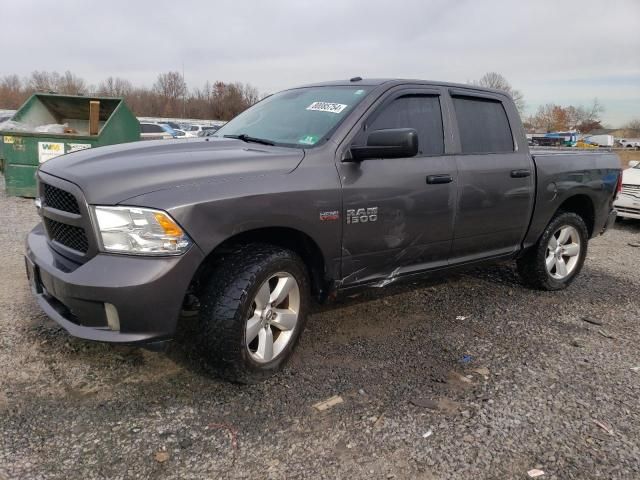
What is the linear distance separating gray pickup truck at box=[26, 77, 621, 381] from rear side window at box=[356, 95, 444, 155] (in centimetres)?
1

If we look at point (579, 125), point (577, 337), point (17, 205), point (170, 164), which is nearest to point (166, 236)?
point (170, 164)

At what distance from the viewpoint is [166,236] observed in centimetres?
250

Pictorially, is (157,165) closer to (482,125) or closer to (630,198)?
(482,125)

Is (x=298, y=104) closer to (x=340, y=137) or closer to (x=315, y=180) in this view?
(x=340, y=137)

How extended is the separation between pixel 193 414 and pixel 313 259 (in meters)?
1.15

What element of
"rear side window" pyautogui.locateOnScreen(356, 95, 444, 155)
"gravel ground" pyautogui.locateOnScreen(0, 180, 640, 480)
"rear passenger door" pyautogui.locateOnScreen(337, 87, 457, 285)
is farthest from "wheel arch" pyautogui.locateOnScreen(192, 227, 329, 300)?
"rear side window" pyautogui.locateOnScreen(356, 95, 444, 155)

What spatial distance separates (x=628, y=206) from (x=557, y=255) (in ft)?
17.4

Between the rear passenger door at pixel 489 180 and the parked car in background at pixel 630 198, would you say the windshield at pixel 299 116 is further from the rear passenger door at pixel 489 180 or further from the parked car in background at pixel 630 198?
the parked car in background at pixel 630 198

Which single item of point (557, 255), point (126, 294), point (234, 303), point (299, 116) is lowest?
point (557, 255)

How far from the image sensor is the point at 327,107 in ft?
11.7

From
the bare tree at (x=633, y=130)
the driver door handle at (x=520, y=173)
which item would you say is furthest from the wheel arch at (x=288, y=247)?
the bare tree at (x=633, y=130)

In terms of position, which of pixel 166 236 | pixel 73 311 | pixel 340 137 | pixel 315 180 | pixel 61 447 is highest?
pixel 340 137

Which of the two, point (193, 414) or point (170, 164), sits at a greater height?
point (170, 164)

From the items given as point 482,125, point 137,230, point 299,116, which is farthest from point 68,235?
point 482,125
